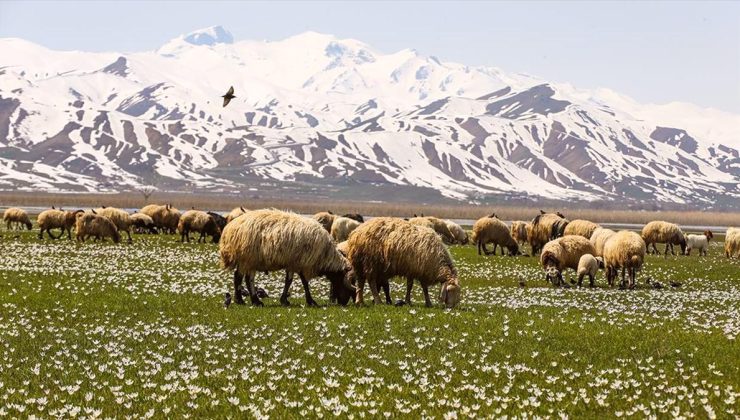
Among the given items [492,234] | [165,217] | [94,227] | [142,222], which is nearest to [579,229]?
[492,234]

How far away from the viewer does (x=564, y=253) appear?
117 ft

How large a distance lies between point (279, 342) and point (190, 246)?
35.4m

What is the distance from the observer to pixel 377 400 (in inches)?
502

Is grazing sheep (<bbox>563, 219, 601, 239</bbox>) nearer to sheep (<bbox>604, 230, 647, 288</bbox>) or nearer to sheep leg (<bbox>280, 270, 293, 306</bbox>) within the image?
sheep (<bbox>604, 230, 647, 288</bbox>)

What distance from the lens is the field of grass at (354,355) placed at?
1244 cm

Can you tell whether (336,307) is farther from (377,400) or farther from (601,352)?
(377,400)

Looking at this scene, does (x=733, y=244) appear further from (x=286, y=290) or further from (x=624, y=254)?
(x=286, y=290)

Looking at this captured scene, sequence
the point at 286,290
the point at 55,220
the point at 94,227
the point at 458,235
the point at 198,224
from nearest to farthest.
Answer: the point at 286,290
the point at 94,227
the point at 55,220
the point at 198,224
the point at 458,235

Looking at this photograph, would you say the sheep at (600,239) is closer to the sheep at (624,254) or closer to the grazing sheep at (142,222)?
the sheep at (624,254)

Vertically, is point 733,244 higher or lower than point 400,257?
lower

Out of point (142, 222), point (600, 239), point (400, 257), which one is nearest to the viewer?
point (400, 257)

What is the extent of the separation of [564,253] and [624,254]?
2.78 metres

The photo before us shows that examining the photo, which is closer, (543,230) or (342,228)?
(342,228)

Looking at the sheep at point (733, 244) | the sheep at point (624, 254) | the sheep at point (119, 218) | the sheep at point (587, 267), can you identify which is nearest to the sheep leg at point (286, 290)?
the sheep at point (587, 267)
